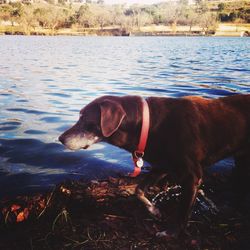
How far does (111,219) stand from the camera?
4652 mm

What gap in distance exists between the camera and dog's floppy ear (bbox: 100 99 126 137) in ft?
14.6

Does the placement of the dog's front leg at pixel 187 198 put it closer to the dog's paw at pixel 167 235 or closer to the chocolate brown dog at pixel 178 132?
the chocolate brown dog at pixel 178 132

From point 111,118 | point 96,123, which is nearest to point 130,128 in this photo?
point 111,118

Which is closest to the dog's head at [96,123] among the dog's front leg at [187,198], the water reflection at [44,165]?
the dog's front leg at [187,198]

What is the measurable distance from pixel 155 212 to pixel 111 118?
59.8 inches

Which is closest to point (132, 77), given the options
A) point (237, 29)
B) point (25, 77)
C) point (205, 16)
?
point (25, 77)

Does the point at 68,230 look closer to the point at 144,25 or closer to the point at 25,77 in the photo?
the point at 25,77

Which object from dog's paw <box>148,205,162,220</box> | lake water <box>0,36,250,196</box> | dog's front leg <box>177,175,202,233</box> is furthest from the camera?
lake water <box>0,36,250,196</box>

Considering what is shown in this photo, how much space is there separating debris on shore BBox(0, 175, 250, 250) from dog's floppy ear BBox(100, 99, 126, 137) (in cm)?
126

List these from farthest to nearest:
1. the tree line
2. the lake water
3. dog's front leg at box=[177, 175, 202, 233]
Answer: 1. the tree line
2. the lake water
3. dog's front leg at box=[177, 175, 202, 233]

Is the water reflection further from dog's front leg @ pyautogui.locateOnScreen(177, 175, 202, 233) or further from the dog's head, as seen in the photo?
dog's front leg @ pyautogui.locateOnScreen(177, 175, 202, 233)

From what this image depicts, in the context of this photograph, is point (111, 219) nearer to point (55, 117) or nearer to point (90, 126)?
point (90, 126)

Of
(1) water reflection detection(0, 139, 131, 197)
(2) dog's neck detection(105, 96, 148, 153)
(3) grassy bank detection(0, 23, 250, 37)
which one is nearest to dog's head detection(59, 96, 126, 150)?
(2) dog's neck detection(105, 96, 148, 153)

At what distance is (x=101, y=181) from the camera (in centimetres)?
611
